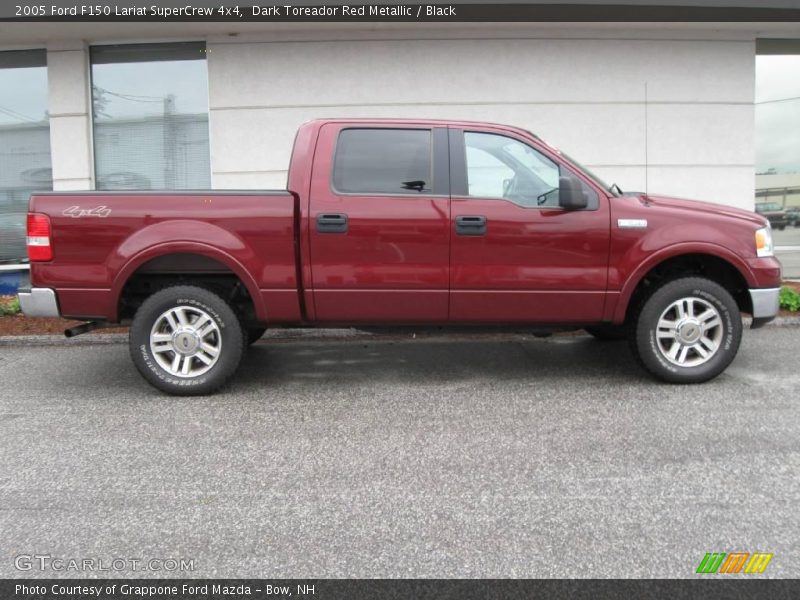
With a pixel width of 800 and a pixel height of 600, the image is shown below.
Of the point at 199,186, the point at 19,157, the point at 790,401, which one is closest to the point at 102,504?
the point at 790,401

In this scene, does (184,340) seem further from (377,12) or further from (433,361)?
(377,12)

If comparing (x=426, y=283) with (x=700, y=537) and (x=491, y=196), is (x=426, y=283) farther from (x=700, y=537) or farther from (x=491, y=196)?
(x=700, y=537)

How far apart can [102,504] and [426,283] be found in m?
2.57

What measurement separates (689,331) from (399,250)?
7.59 ft

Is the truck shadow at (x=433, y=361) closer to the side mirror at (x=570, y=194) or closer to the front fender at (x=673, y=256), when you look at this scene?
the front fender at (x=673, y=256)

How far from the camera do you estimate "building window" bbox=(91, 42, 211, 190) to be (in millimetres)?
9094

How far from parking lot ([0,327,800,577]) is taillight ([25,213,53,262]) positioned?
1.14 m

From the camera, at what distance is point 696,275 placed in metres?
4.91

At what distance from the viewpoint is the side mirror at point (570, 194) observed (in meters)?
4.43

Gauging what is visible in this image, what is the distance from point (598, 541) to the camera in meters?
2.59

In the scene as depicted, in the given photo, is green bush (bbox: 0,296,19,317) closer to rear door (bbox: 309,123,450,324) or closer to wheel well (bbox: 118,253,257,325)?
wheel well (bbox: 118,253,257,325)

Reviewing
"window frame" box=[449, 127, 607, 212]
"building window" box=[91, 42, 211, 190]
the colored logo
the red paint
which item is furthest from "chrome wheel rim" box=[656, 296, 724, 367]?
"building window" box=[91, 42, 211, 190]

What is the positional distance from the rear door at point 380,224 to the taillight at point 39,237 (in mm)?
1931

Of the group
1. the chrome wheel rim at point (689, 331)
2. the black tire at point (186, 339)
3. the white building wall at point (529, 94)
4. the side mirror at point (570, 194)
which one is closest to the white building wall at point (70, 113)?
the white building wall at point (529, 94)
